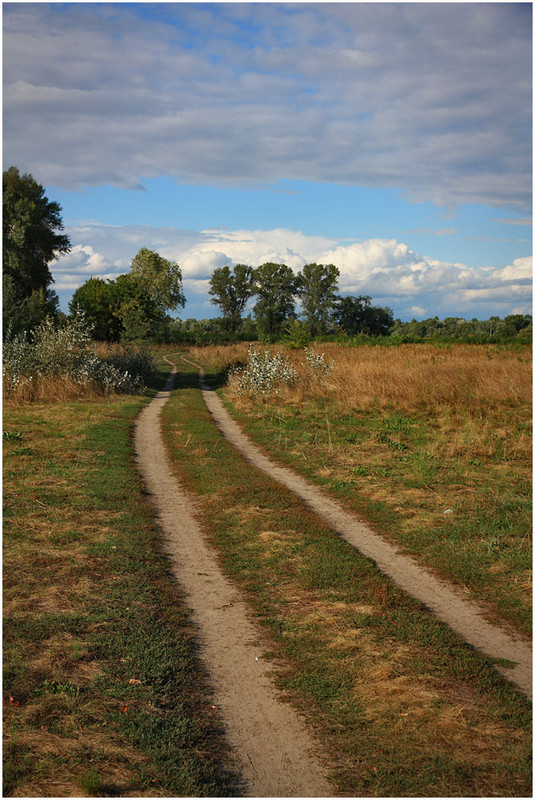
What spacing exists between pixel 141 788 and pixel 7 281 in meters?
26.8

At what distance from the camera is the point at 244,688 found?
4.30m

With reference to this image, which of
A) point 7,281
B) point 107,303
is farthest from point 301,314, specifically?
point 7,281

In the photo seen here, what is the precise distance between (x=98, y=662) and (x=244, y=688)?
1.11m

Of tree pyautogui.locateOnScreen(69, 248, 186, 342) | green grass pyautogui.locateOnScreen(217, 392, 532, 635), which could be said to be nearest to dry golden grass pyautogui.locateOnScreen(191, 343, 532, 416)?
green grass pyautogui.locateOnScreen(217, 392, 532, 635)

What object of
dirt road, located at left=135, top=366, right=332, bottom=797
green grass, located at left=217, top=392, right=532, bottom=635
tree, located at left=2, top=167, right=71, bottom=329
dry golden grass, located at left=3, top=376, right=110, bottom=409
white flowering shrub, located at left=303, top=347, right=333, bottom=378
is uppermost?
tree, located at left=2, top=167, right=71, bottom=329

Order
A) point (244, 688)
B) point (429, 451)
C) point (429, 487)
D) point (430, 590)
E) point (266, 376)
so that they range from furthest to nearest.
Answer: point (266, 376) → point (429, 451) → point (429, 487) → point (430, 590) → point (244, 688)

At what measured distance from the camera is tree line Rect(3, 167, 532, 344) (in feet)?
97.1

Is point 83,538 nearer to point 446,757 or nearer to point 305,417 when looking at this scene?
point 446,757

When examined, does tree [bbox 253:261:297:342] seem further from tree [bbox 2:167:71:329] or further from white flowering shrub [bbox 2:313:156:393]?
white flowering shrub [bbox 2:313:156:393]

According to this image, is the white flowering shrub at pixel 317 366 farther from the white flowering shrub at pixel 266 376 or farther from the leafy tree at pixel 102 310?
the leafy tree at pixel 102 310

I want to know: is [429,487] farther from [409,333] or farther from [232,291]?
[232,291]

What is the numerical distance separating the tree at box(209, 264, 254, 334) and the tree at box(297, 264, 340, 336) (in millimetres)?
11027

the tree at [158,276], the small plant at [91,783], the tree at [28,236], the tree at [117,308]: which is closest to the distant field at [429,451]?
the small plant at [91,783]

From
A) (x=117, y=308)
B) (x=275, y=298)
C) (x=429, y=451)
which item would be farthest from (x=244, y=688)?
(x=275, y=298)
